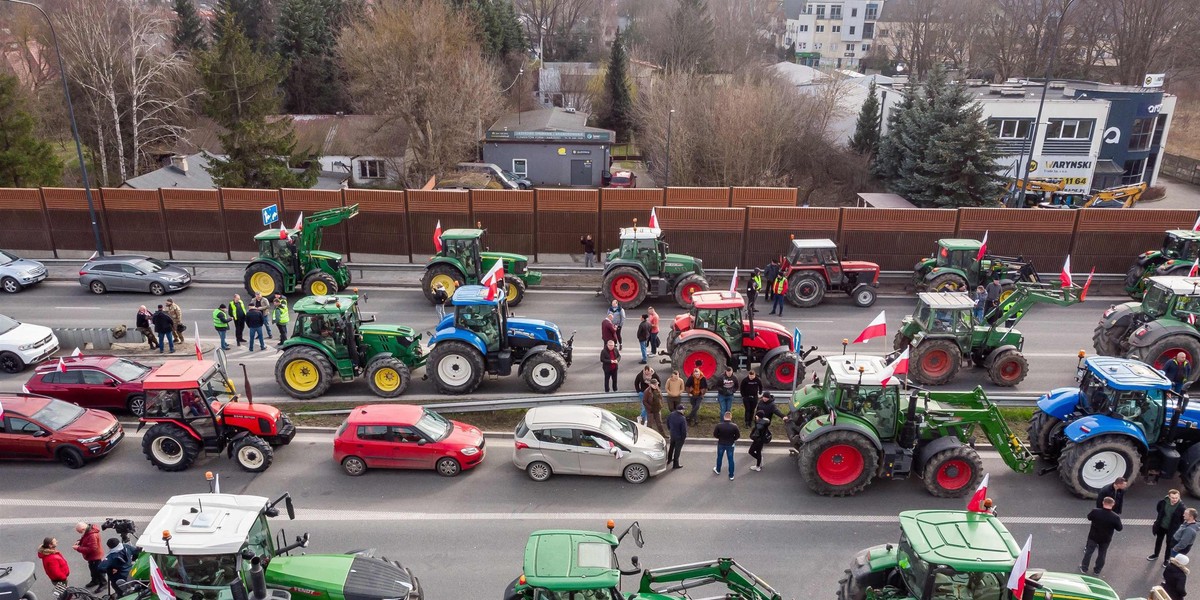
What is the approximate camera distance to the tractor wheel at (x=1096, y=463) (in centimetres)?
1146

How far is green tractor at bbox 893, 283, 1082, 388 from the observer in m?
16.0

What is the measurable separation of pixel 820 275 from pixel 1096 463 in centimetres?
1055

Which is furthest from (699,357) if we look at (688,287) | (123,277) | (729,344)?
(123,277)

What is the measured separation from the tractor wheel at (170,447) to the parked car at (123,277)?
12.0 m

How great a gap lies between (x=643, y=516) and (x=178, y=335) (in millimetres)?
13609

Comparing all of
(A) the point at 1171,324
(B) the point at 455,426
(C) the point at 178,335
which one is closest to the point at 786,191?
(A) the point at 1171,324

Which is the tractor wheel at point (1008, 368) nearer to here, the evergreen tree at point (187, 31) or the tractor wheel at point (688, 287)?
the tractor wheel at point (688, 287)

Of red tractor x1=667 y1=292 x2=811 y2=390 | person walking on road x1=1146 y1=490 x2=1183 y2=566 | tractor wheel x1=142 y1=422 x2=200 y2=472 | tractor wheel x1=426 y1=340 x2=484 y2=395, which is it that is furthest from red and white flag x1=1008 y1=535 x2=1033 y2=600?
tractor wheel x1=142 y1=422 x2=200 y2=472

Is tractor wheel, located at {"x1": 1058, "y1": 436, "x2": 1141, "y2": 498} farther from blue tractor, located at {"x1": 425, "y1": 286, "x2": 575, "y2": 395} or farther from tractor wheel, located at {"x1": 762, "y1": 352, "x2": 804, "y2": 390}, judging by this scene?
blue tractor, located at {"x1": 425, "y1": 286, "x2": 575, "y2": 395}

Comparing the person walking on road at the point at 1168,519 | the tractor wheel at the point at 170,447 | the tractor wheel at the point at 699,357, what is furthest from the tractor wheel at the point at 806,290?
the tractor wheel at the point at 170,447

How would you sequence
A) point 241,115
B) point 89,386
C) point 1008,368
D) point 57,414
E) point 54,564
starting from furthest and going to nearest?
point 241,115 → point 1008,368 → point 89,386 → point 57,414 → point 54,564

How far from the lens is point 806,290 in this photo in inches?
855

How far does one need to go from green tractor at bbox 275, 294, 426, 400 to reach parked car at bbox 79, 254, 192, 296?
10144 millimetres

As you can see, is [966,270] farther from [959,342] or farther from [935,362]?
[935,362]
